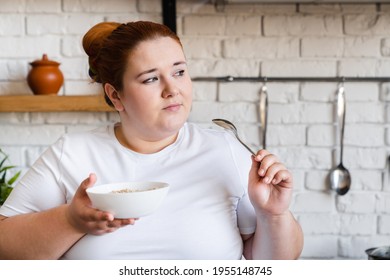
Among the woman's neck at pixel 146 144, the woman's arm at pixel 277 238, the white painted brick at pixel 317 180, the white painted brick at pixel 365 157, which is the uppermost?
the woman's neck at pixel 146 144

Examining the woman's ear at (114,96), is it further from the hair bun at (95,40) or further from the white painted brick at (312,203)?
the white painted brick at (312,203)

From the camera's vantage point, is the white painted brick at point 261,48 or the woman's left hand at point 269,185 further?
the white painted brick at point 261,48

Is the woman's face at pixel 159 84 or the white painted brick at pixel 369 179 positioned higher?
the woman's face at pixel 159 84

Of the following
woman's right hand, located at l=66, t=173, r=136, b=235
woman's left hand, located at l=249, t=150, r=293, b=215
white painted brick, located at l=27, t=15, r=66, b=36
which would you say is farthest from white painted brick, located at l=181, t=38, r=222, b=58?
woman's right hand, located at l=66, t=173, r=136, b=235

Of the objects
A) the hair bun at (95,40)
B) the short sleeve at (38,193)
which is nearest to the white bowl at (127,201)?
the short sleeve at (38,193)

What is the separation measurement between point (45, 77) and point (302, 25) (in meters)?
0.89

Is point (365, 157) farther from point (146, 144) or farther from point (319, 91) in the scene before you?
point (146, 144)

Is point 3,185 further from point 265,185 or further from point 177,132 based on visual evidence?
point 265,185

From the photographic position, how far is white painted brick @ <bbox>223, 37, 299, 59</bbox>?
2104 millimetres

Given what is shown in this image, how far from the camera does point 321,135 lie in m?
2.12

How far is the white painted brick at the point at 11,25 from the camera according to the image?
2.13m

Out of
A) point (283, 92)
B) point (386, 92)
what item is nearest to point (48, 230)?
point (283, 92)

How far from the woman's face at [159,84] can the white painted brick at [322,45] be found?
3.26 feet

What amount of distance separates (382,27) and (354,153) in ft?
1.45
